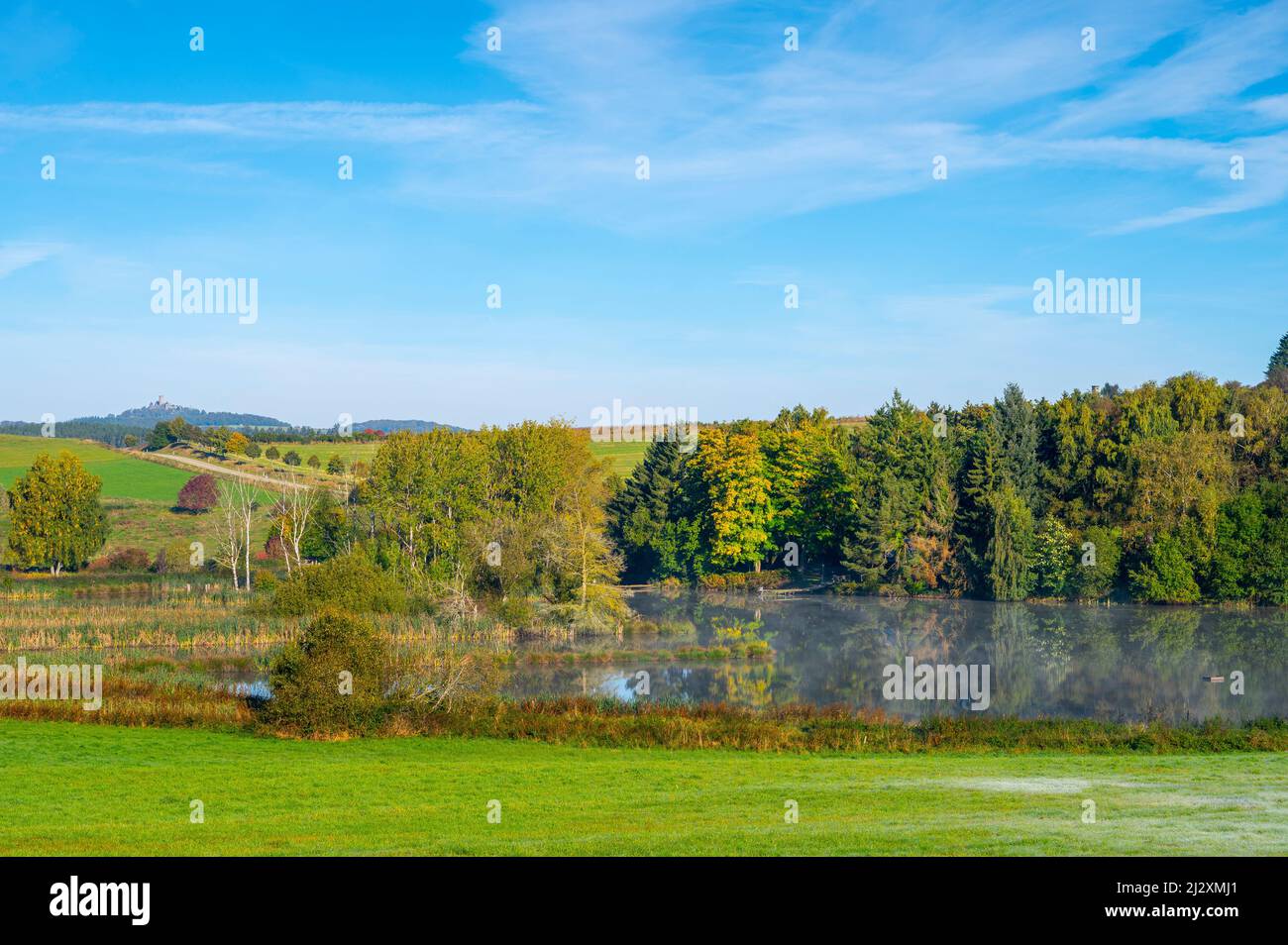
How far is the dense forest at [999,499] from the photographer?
56.9 m

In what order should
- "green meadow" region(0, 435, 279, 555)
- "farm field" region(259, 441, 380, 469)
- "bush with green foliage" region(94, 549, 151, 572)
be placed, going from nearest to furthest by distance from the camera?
"bush with green foliage" region(94, 549, 151, 572)
"green meadow" region(0, 435, 279, 555)
"farm field" region(259, 441, 380, 469)

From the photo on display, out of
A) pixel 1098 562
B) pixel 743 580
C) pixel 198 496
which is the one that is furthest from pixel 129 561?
pixel 1098 562

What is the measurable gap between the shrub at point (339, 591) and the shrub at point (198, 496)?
1650 inches

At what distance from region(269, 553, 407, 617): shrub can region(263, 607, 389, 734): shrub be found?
20.6 m

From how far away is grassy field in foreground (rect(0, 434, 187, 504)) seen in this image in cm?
9069

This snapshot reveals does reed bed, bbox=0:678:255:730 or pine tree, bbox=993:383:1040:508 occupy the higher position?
pine tree, bbox=993:383:1040:508

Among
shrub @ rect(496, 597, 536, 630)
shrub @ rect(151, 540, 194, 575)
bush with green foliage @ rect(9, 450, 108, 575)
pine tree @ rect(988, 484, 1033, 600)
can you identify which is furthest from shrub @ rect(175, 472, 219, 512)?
pine tree @ rect(988, 484, 1033, 600)

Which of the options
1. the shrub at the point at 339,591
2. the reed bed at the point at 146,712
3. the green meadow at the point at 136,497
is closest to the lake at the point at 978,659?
the shrub at the point at 339,591

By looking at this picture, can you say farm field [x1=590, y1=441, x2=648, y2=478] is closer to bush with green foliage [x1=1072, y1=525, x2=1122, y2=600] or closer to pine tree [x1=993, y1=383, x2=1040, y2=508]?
pine tree [x1=993, y1=383, x2=1040, y2=508]

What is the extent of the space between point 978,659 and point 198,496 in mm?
66017

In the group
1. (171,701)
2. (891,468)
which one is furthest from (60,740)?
(891,468)

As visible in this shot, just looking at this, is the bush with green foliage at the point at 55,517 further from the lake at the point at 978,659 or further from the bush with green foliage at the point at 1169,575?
the bush with green foliage at the point at 1169,575
